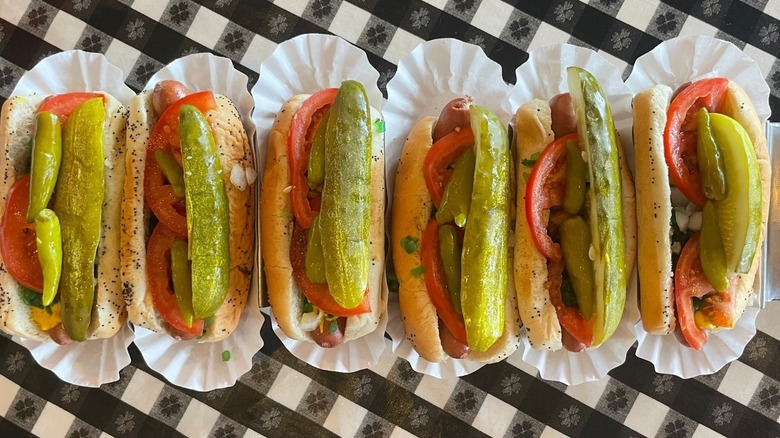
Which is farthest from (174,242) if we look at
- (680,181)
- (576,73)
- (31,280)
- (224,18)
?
A: (680,181)

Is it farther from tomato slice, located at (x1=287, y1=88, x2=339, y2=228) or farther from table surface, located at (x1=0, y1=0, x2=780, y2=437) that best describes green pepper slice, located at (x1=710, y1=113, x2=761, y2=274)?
tomato slice, located at (x1=287, y1=88, x2=339, y2=228)

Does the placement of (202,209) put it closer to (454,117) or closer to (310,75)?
(310,75)

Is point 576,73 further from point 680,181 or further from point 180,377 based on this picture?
point 180,377

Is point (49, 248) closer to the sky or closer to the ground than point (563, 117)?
closer to the ground

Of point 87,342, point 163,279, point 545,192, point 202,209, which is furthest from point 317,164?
point 87,342

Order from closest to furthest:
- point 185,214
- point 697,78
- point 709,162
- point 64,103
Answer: point 709,162, point 185,214, point 64,103, point 697,78

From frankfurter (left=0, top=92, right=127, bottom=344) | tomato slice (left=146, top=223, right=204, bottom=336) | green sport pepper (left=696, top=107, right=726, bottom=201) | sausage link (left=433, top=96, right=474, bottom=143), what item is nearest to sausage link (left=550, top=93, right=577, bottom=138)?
sausage link (left=433, top=96, right=474, bottom=143)
